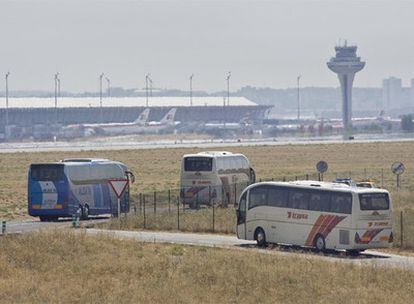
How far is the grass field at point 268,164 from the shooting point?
8912cm

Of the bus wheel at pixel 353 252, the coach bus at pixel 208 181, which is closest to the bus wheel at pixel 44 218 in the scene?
the coach bus at pixel 208 181

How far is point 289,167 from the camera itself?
417 feet

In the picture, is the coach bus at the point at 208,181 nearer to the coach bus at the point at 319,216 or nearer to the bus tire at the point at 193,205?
the bus tire at the point at 193,205

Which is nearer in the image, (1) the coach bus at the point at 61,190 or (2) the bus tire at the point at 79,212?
(1) the coach bus at the point at 61,190

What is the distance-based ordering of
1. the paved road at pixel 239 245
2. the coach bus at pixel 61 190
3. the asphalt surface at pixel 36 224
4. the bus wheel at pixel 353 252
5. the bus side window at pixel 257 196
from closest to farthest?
the paved road at pixel 239 245, the bus wheel at pixel 353 252, the bus side window at pixel 257 196, the asphalt surface at pixel 36 224, the coach bus at pixel 61 190

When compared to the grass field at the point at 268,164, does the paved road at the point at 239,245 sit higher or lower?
lower

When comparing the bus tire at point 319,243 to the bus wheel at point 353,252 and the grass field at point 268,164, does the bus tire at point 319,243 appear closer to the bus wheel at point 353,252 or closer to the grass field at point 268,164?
the bus wheel at point 353,252

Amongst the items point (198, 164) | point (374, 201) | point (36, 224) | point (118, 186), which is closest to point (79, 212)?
point (36, 224)

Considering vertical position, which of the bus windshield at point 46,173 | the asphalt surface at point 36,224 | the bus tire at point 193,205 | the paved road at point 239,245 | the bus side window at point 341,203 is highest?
the bus windshield at point 46,173

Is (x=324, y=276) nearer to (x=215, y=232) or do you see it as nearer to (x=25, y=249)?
(x=25, y=249)

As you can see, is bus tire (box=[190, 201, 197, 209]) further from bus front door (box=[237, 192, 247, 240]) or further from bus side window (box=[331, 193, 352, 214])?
bus side window (box=[331, 193, 352, 214])

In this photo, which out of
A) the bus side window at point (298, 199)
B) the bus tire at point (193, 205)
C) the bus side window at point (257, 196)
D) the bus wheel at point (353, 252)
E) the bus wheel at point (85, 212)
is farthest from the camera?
the bus tire at point (193, 205)

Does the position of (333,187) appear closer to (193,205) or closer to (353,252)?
(353,252)

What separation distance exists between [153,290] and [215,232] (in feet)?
72.2
